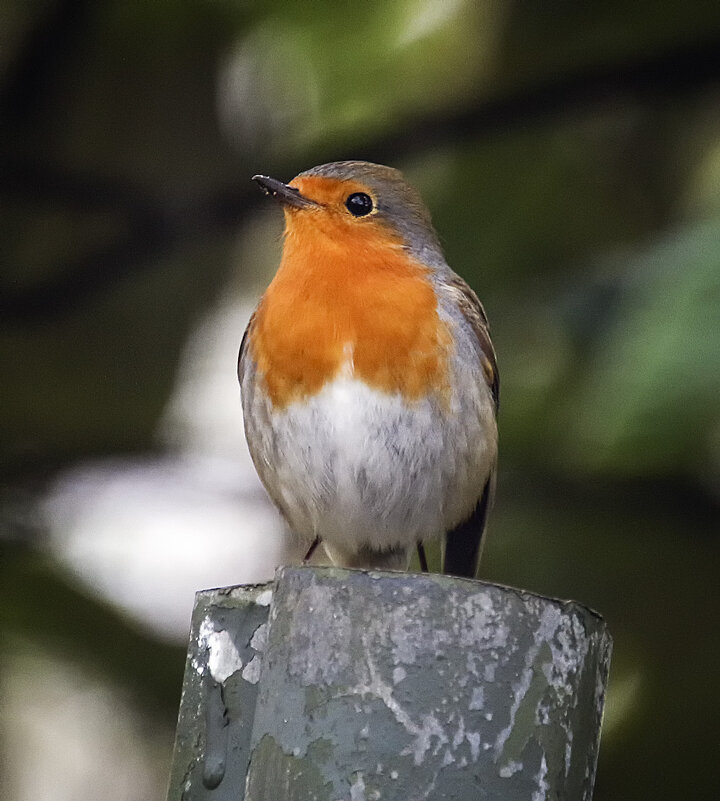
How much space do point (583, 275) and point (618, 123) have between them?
1444 mm

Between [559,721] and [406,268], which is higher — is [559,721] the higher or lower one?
the lower one

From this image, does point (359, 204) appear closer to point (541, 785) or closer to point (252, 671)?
point (252, 671)

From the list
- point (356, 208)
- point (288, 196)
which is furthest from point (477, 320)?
point (288, 196)

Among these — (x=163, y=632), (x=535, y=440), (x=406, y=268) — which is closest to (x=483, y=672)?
(x=406, y=268)

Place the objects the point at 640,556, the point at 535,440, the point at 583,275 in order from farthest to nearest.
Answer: the point at 640,556 < the point at 535,440 < the point at 583,275

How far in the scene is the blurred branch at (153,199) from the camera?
488 centimetres

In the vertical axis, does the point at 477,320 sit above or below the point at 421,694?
above

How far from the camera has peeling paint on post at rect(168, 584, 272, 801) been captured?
2.29m

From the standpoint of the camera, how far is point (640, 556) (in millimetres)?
4605

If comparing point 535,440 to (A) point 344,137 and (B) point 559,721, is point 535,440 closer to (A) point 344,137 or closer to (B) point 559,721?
(A) point 344,137

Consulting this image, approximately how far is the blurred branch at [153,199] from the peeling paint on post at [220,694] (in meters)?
2.82

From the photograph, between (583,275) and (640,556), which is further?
(640,556)

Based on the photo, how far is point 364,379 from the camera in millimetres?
3387

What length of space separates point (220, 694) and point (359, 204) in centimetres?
187
